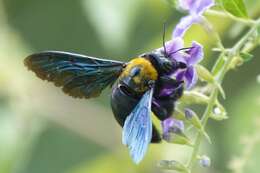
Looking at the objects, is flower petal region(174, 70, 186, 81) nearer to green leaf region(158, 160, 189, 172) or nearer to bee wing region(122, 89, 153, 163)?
bee wing region(122, 89, 153, 163)

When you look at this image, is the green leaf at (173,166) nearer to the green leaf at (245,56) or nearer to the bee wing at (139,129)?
the bee wing at (139,129)

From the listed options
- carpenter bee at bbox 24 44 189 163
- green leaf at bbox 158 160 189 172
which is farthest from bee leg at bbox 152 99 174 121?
green leaf at bbox 158 160 189 172

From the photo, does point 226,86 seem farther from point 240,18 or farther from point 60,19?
point 240,18

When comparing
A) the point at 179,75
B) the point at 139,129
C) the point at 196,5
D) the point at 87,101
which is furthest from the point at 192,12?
the point at 87,101

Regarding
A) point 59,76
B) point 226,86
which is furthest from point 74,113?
point 59,76

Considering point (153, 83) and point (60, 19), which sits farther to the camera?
point (60, 19)

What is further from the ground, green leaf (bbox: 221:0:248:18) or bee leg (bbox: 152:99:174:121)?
green leaf (bbox: 221:0:248:18)

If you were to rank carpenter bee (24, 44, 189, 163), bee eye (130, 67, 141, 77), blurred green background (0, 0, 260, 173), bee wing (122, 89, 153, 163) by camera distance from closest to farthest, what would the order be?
1. bee wing (122, 89, 153, 163)
2. carpenter bee (24, 44, 189, 163)
3. bee eye (130, 67, 141, 77)
4. blurred green background (0, 0, 260, 173)
